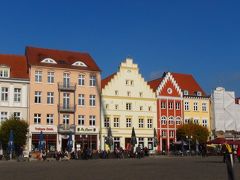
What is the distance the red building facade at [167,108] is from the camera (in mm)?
68562

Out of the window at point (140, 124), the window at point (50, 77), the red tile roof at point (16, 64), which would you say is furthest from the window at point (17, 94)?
the window at point (140, 124)

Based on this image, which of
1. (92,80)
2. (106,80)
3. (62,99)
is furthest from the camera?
(106,80)

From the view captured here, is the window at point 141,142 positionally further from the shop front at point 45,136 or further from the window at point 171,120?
the shop front at point 45,136

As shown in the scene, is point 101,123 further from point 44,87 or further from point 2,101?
point 2,101

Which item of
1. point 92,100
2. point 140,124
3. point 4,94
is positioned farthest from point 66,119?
point 140,124

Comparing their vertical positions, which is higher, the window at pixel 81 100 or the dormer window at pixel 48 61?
the dormer window at pixel 48 61

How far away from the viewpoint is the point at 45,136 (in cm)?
5906

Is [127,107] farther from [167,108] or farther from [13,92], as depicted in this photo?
[13,92]

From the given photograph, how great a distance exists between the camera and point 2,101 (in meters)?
57.4

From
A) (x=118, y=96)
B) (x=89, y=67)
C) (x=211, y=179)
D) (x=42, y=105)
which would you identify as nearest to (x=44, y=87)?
(x=42, y=105)

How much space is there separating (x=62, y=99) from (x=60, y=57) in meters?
6.56

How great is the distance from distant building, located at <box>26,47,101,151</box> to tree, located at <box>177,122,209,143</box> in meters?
13.4

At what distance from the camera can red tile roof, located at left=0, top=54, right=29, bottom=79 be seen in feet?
193

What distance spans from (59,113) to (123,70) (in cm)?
1263
